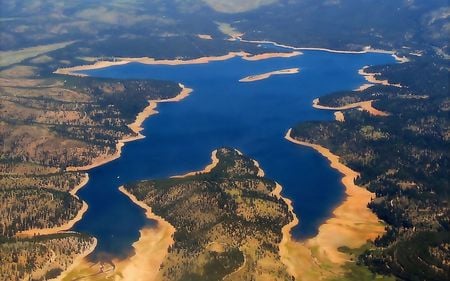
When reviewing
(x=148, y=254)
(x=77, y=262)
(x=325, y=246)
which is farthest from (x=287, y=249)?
(x=77, y=262)

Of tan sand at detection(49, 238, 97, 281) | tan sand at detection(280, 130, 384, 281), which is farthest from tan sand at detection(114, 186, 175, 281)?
tan sand at detection(280, 130, 384, 281)

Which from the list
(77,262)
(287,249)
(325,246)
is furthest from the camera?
(325,246)

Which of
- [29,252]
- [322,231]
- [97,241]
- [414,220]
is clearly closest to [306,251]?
[322,231]

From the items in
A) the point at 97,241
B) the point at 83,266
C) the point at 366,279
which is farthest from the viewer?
the point at 97,241

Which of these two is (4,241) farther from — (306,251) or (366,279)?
(366,279)

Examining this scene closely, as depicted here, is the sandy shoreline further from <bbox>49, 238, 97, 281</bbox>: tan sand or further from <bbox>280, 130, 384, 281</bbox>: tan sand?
<bbox>49, 238, 97, 281</bbox>: tan sand

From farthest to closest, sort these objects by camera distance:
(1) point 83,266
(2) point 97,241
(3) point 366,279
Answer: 1. (2) point 97,241
2. (1) point 83,266
3. (3) point 366,279

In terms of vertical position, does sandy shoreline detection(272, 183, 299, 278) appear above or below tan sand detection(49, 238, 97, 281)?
above

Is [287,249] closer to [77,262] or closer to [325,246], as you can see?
[325,246]

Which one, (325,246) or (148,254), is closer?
(148,254)
